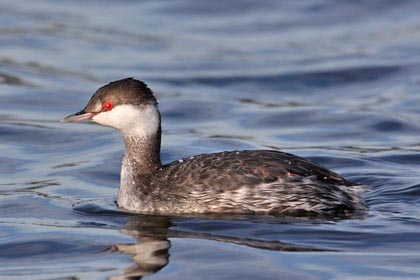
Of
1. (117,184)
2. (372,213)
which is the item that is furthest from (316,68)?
(372,213)

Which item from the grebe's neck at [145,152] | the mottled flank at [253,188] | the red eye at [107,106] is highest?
the red eye at [107,106]

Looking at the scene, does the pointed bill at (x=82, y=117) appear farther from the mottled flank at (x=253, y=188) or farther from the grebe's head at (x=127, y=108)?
the mottled flank at (x=253, y=188)

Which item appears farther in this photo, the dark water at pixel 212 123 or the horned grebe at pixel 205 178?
the horned grebe at pixel 205 178

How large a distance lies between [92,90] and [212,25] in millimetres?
5926

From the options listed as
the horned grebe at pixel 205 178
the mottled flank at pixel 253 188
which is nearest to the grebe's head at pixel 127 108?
the horned grebe at pixel 205 178

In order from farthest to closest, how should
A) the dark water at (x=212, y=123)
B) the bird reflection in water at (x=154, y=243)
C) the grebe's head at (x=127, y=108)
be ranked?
the grebe's head at (x=127, y=108) < the dark water at (x=212, y=123) < the bird reflection in water at (x=154, y=243)

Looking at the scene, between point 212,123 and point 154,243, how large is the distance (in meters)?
6.10

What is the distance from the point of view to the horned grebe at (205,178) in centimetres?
1056

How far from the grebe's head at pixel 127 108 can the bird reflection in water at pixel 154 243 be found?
86 cm

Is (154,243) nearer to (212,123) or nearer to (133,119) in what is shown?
(133,119)

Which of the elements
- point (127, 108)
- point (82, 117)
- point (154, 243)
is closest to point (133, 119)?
point (127, 108)

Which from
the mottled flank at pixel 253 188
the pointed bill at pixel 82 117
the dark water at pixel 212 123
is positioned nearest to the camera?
the dark water at pixel 212 123

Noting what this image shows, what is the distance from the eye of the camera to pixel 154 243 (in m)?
9.93

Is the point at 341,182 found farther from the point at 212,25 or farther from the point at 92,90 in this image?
the point at 212,25
